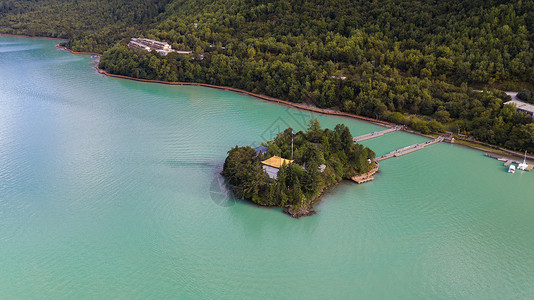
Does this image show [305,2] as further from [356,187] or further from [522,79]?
[356,187]

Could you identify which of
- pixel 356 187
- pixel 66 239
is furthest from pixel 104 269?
pixel 356 187

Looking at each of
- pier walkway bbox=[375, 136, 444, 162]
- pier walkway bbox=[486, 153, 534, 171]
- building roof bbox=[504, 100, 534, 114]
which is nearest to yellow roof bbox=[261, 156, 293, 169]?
pier walkway bbox=[375, 136, 444, 162]

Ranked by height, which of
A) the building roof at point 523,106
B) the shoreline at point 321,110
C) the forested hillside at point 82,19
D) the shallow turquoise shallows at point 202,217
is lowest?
the shallow turquoise shallows at point 202,217

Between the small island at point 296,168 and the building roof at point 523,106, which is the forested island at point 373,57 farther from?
the small island at point 296,168

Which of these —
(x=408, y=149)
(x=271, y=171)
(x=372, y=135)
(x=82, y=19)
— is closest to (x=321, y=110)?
(x=372, y=135)

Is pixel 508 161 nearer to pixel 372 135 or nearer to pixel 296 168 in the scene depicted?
pixel 372 135

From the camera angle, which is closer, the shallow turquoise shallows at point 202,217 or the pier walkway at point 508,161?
the shallow turquoise shallows at point 202,217

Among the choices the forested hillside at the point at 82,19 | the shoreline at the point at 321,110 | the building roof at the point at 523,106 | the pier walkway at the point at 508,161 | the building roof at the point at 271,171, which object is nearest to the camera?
the building roof at the point at 271,171

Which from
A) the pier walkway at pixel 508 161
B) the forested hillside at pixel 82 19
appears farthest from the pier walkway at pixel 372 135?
the forested hillside at pixel 82 19
